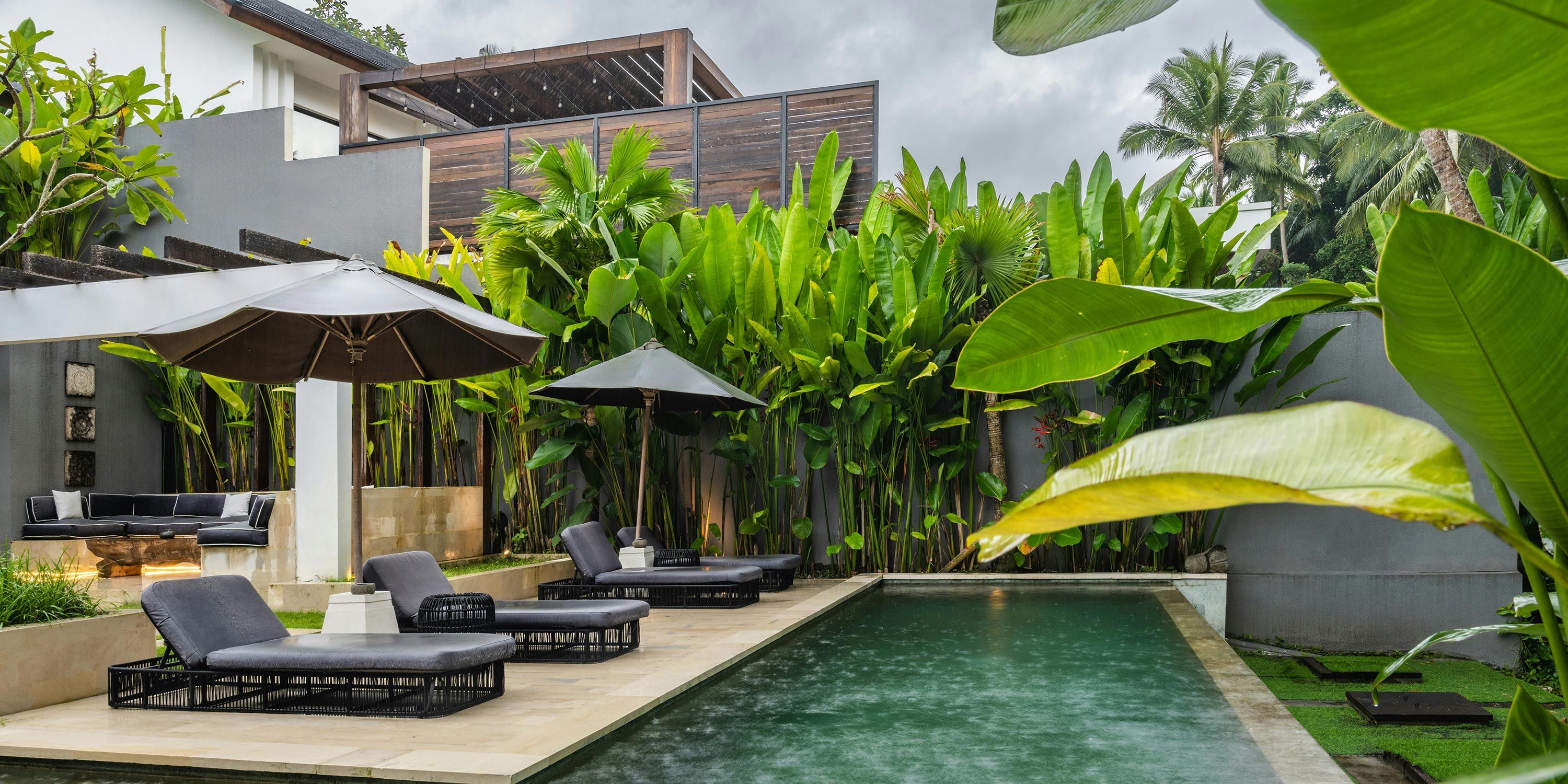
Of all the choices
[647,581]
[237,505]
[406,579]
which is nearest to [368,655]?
[406,579]

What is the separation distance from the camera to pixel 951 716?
14.8 ft

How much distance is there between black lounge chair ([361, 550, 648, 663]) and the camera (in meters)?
5.60

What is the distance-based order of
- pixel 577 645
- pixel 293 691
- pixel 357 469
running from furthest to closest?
pixel 577 645 → pixel 357 469 → pixel 293 691

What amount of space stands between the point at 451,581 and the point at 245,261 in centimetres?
298

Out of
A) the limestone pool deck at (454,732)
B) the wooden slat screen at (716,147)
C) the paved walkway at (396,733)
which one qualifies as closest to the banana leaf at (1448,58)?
the limestone pool deck at (454,732)

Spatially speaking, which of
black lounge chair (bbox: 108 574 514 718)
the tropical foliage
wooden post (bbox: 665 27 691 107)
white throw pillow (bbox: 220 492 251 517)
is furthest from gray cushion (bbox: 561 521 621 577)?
wooden post (bbox: 665 27 691 107)

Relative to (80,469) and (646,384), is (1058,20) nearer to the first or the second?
(646,384)

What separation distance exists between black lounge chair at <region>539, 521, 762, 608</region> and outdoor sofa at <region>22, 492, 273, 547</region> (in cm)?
276

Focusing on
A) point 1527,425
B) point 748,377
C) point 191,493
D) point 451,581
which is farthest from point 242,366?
point 191,493

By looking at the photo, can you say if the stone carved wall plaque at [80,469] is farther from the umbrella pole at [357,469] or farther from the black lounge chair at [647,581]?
the umbrella pole at [357,469]

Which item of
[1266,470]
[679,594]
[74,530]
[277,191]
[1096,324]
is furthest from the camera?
[277,191]

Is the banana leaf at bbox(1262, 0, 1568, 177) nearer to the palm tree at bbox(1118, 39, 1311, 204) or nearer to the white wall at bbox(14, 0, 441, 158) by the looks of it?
the white wall at bbox(14, 0, 441, 158)

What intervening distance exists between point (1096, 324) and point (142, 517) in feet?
42.7

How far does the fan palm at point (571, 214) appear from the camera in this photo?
9.88 meters
